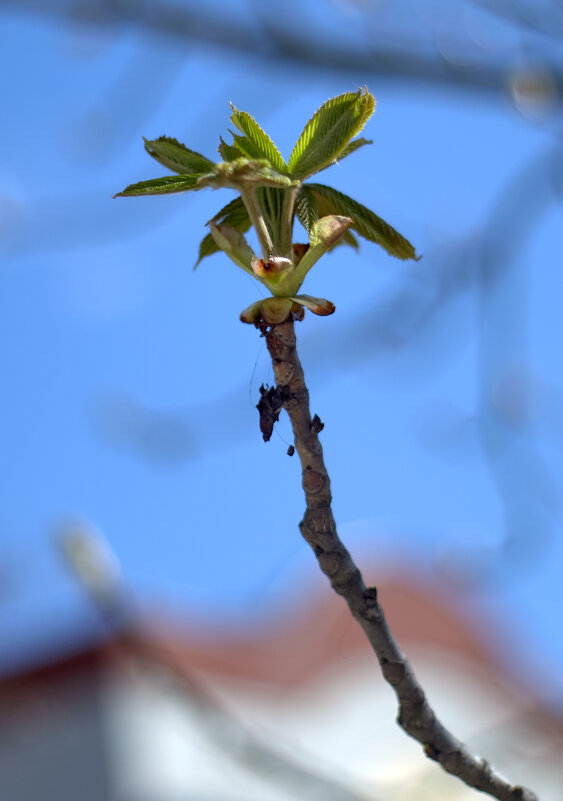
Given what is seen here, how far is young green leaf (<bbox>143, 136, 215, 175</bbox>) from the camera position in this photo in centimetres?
101

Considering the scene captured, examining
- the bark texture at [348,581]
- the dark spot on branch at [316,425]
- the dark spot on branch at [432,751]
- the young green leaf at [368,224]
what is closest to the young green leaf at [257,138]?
the young green leaf at [368,224]

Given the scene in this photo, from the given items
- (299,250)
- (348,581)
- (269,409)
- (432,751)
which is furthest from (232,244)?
(432,751)

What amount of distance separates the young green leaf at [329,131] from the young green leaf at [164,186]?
0.13m

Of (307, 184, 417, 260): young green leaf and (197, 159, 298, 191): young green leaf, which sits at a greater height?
(307, 184, 417, 260): young green leaf

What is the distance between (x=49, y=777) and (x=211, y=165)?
5.48 metres

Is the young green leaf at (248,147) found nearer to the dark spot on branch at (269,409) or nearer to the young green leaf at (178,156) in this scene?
the young green leaf at (178,156)

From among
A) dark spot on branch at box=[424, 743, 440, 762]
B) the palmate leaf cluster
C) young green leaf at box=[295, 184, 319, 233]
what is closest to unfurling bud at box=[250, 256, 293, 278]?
the palmate leaf cluster

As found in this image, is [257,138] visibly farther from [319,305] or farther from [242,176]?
[319,305]

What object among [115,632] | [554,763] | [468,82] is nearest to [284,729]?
[554,763]

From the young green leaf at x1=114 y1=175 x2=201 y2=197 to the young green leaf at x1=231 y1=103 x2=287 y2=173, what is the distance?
0.28 ft

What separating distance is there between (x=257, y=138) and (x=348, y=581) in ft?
1.83

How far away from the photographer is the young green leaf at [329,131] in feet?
3.32

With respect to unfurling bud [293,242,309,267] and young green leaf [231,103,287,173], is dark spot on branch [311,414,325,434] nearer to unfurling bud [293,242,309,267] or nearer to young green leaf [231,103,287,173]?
unfurling bud [293,242,309,267]

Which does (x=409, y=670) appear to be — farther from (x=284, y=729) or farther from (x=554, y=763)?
(x=284, y=729)
